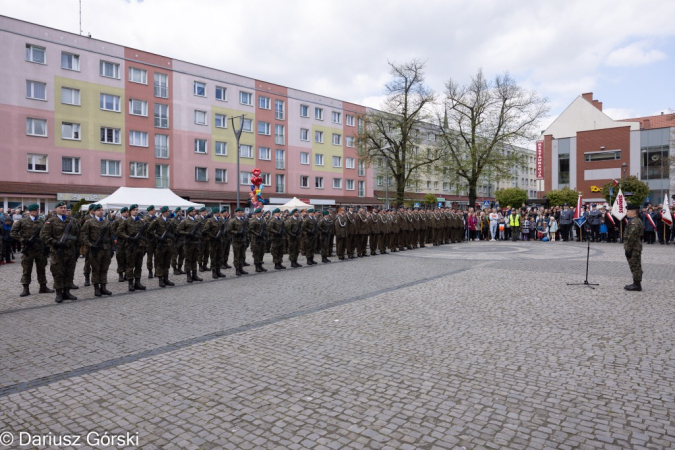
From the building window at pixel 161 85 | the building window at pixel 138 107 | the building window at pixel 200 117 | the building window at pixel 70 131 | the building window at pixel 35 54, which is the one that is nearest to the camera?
the building window at pixel 35 54

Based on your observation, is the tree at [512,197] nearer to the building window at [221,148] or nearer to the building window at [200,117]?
the building window at [221,148]

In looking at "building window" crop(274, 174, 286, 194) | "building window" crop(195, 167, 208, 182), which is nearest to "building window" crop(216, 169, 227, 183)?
"building window" crop(195, 167, 208, 182)

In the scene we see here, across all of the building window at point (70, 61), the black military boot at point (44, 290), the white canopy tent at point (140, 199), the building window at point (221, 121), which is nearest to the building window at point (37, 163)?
the building window at point (70, 61)

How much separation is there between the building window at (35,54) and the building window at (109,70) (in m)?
4.12

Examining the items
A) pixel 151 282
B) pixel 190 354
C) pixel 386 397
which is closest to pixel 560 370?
pixel 386 397

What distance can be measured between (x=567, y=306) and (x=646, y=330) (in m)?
1.73

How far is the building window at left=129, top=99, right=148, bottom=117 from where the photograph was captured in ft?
129

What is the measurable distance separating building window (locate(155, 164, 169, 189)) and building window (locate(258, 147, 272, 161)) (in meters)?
10.4

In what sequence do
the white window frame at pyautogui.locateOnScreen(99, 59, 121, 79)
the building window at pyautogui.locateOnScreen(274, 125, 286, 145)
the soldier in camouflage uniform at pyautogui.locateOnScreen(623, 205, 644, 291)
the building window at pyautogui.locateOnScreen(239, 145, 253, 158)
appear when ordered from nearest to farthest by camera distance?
the soldier in camouflage uniform at pyautogui.locateOnScreen(623, 205, 644, 291), the white window frame at pyautogui.locateOnScreen(99, 59, 121, 79), the building window at pyautogui.locateOnScreen(239, 145, 253, 158), the building window at pyautogui.locateOnScreen(274, 125, 286, 145)

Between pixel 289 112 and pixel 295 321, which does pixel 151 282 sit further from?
pixel 289 112

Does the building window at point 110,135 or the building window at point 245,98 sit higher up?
the building window at point 245,98

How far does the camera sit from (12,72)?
1292 inches

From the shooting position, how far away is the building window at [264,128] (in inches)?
1939

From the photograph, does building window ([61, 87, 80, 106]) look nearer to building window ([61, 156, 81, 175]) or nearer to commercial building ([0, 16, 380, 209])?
commercial building ([0, 16, 380, 209])
